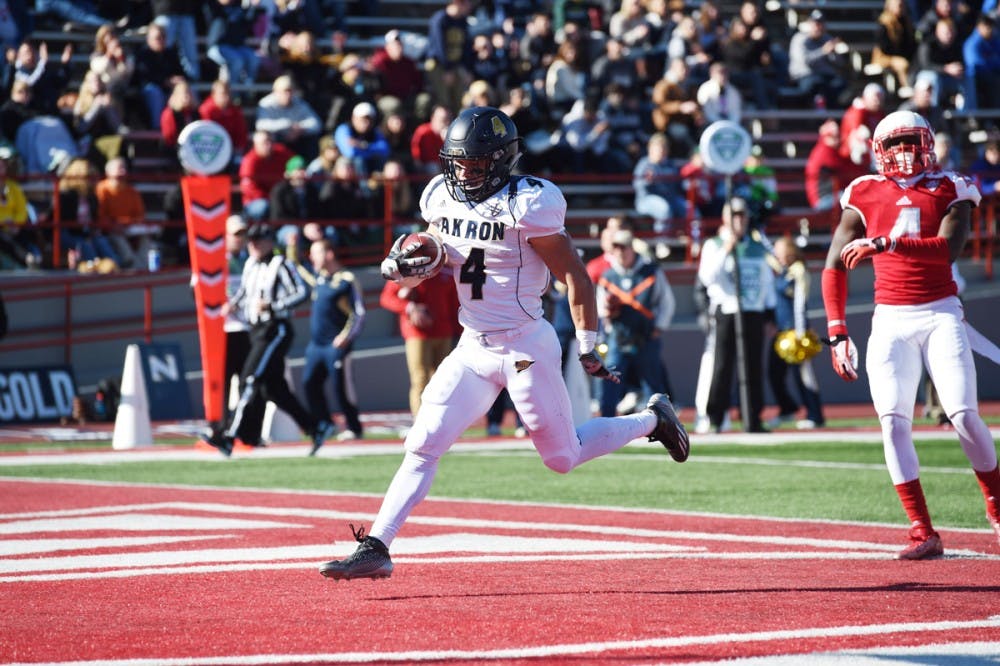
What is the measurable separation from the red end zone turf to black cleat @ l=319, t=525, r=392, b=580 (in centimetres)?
9

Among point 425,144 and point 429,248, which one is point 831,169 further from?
point 429,248

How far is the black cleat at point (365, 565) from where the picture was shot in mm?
6617

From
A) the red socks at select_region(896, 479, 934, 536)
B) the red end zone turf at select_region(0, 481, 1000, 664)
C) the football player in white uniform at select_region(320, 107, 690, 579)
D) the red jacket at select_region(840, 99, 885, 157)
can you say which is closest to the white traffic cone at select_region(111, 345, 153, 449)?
the red end zone turf at select_region(0, 481, 1000, 664)

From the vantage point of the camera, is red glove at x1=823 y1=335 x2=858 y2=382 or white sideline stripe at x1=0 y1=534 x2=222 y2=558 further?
white sideline stripe at x1=0 y1=534 x2=222 y2=558

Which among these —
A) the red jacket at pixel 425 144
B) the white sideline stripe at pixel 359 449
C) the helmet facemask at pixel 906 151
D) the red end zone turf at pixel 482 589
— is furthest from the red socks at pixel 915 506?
the red jacket at pixel 425 144

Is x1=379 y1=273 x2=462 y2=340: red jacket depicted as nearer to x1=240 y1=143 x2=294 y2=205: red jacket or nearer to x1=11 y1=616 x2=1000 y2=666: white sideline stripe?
x1=240 y1=143 x2=294 y2=205: red jacket

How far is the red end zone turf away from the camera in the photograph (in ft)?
17.8

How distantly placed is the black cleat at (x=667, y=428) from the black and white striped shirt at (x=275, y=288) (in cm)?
706

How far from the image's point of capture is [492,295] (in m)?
6.93

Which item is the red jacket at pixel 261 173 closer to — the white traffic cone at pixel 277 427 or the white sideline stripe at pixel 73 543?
the white traffic cone at pixel 277 427

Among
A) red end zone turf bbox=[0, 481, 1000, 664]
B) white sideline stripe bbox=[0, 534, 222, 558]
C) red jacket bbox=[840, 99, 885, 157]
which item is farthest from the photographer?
red jacket bbox=[840, 99, 885, 157]

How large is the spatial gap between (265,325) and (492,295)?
7.93 m

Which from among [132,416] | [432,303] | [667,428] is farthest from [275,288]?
[667,428]

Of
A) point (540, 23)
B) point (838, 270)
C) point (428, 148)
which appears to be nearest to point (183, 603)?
point (838, 270)
